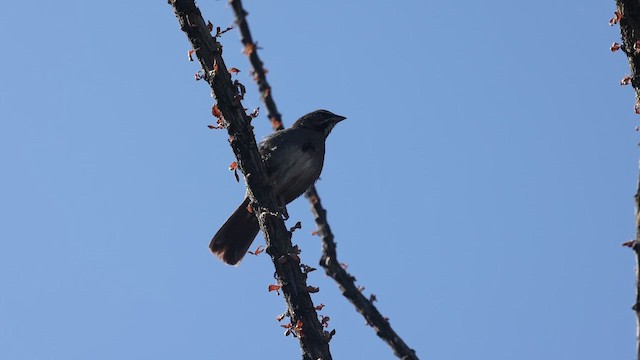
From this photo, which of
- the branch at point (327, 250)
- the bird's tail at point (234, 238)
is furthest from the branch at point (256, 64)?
the bird's tail at point (234, 238)

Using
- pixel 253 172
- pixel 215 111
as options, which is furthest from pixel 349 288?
pixel 215 111

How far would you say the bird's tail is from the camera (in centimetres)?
816

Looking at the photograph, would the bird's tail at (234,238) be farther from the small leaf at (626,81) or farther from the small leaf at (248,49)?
the small leaf at (626,81)

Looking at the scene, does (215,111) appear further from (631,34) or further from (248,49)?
(631,34)

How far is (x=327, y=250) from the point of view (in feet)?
16.8

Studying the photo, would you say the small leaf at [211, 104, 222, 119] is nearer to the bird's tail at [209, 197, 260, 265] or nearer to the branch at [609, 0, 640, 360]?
the branch at [609, 0, 640, 360]

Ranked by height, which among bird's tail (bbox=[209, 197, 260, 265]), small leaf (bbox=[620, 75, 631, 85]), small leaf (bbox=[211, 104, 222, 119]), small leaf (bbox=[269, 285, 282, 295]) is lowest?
small leaf (bbox=[620, 75, 631, 85])

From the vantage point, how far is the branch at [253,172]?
15.7 feet

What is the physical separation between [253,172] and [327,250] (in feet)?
2.07

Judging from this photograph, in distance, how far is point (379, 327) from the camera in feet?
14.8

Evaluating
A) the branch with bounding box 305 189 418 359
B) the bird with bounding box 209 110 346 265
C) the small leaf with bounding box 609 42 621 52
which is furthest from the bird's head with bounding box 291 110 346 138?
the small leaf with bounding box 609 42 621 52

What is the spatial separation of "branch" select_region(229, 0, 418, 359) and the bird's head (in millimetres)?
3363

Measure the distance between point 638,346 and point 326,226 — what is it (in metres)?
2.80

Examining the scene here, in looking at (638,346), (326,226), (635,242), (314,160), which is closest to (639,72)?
(635,242)
